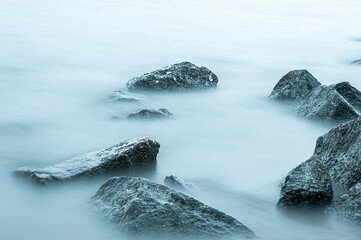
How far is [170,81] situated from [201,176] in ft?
9.52

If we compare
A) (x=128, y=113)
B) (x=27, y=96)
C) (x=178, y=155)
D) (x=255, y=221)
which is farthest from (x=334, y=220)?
(x=27, y=96)

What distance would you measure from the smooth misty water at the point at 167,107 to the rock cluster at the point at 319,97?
0.51 ft

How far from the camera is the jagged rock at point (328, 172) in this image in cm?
398

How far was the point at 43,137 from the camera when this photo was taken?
5.66 meters

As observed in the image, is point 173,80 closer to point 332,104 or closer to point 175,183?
point 332,104

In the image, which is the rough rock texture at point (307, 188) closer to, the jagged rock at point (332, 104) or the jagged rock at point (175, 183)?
the jagged rock at point (175, 183)

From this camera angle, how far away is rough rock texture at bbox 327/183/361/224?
3727 millimetres

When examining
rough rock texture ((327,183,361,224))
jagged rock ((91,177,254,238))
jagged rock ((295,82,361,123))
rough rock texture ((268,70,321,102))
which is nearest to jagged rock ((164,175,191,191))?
jagged rock ((91,177,254,238))

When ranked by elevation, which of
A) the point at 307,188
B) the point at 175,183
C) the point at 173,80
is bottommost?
the point at 307,188

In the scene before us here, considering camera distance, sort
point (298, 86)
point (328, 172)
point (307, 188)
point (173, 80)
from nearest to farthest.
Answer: point (307, 188)
point (328, 172)
point (298, 86)
point (173, 80)

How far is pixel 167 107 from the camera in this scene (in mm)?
6941

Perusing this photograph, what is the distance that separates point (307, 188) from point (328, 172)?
19.4 inches

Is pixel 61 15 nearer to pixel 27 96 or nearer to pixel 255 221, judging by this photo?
pixel 27 96

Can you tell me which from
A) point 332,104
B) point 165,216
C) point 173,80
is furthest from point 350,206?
point 173,80
